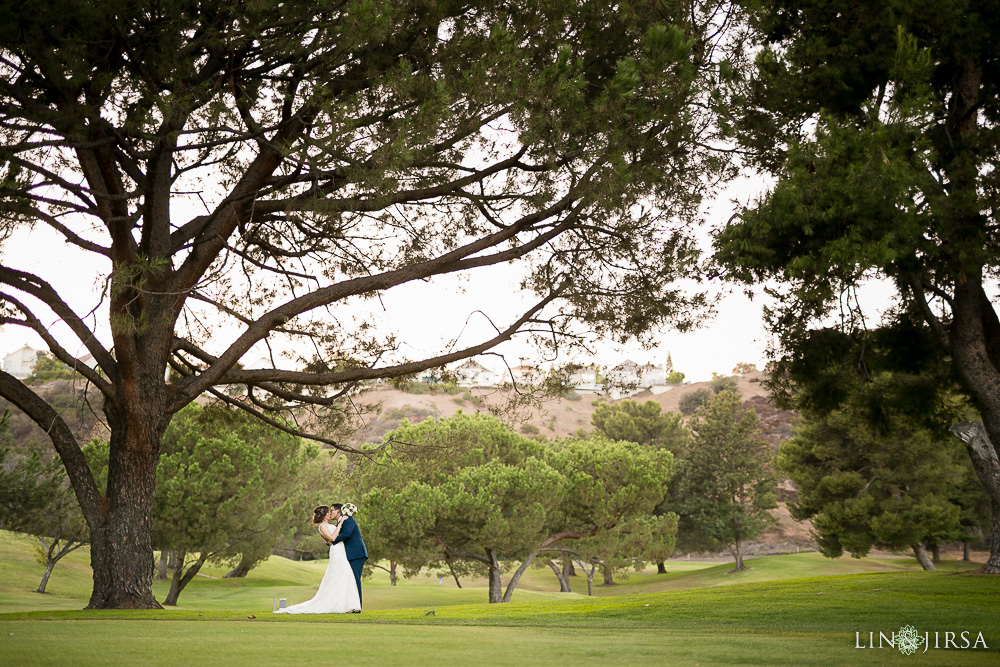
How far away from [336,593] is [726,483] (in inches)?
Result: 1410

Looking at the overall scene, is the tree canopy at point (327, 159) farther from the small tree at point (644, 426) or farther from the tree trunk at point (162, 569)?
the small tree at point (644, 426)

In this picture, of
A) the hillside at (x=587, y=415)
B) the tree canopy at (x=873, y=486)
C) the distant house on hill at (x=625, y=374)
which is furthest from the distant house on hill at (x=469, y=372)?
the hillside at (x=587, y=415)

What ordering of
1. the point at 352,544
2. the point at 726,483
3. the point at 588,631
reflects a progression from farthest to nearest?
the point at 726,483
the point at 352,544
the point at 588,631

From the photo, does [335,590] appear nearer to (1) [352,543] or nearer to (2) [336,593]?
(2) [336,593]

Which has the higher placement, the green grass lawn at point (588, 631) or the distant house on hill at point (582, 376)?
the distant house on hill at point (582, 376)

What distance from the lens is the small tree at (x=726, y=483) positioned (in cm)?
4041

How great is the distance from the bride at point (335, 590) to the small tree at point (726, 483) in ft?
113

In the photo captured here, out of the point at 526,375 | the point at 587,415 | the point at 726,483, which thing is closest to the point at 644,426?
the point at 726,483

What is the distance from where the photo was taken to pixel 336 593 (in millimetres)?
8898

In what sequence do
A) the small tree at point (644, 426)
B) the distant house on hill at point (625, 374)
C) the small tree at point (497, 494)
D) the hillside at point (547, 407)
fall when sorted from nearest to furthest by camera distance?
the distant house on hill at point (625, 374) < the small tree at point (497, 494) < the small tree at point (644, 426) < the hillside at point (547, 407)

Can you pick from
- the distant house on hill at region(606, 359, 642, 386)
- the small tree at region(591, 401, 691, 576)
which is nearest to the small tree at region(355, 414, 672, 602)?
the distant house on hill at region(606, 359, 642, 386)

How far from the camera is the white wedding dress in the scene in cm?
886

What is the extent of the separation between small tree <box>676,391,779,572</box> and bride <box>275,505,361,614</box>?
113ft

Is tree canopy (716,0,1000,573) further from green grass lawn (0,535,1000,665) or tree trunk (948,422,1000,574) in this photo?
green grass lawn (0,535,1000,665)
